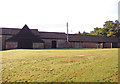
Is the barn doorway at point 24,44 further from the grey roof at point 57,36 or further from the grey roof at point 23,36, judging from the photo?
the grey roof at point 57,36

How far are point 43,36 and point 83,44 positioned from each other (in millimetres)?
14487

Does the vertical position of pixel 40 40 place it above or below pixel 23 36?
below

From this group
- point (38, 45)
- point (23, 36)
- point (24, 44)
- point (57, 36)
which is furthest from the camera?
point (57, 36)

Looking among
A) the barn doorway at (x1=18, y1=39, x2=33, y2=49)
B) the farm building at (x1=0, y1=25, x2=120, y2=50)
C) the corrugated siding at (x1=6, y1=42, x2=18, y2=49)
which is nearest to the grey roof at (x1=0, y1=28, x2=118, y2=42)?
the farm building at (x1=0, y1=25, x2=120, y2=50)

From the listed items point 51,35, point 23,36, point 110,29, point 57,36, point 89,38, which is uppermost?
point 110,29

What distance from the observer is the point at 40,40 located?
32375mm

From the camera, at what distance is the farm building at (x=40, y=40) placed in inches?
1176

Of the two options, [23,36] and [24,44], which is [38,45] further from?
[23,36]

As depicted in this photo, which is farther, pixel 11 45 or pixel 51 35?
pixel 51 35

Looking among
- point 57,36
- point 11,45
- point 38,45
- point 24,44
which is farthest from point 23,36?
point 57,36

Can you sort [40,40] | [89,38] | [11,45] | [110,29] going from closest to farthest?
[11,45]
[40,40]
[89,38]
[110,29]

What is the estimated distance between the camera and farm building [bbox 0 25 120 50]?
98.0ft

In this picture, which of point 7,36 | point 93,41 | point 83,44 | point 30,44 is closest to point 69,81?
point 30,44

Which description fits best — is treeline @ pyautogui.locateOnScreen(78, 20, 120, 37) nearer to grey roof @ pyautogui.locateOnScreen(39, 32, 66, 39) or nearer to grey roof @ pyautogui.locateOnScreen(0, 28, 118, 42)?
grey roof @ pyautogui.locateOnScreen(0, 28, 118, 42)
